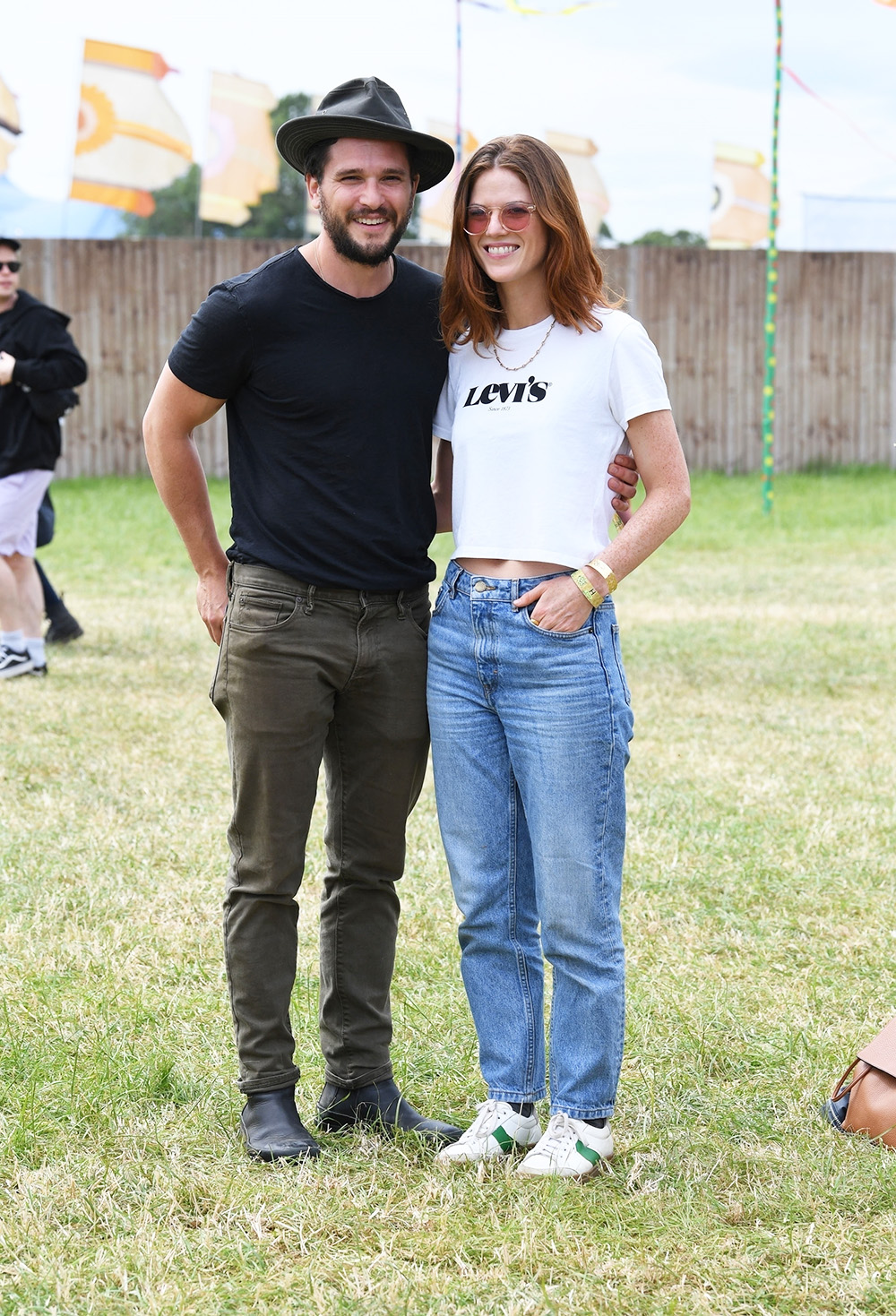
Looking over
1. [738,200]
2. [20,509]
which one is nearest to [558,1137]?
[20,509]

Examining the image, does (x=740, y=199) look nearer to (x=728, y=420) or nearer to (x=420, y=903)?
(x=728, y=420)

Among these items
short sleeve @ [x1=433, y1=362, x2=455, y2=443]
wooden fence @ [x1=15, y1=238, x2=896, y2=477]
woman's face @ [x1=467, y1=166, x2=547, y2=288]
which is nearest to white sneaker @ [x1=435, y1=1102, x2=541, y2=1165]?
short sleeve @ [x1=433, y1=362, x2=455, y2=443]

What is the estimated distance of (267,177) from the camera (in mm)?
19516

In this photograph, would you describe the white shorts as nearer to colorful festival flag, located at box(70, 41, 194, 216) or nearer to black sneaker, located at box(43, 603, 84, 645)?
black sneaker, located at box(43, 603, 84, 645)

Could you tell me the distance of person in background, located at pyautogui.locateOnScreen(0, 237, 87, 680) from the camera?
24.5 ft

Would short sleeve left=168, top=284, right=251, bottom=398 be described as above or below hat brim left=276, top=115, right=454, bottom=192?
below

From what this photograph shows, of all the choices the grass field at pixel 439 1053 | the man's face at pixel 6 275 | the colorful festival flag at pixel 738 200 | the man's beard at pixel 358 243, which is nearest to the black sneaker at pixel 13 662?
the grass field at pixel 439 1053

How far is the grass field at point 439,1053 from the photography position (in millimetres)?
2430

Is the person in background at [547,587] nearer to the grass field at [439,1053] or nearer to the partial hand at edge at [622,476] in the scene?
the partial hand at edge at [622,476]

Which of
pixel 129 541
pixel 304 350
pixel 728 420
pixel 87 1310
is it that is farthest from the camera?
pixel 728 420

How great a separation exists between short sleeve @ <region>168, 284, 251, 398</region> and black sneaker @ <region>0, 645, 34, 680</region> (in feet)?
16.5

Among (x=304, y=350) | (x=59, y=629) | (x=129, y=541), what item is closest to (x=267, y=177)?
(x=129, y=541)

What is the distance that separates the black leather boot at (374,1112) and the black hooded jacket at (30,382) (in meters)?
5.20

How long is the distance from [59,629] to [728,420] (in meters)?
10.6
